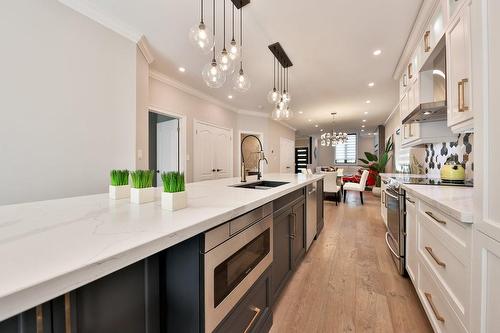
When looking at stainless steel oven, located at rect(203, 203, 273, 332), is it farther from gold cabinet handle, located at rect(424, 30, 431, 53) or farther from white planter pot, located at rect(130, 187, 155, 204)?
gold cabinet handle, located at rect(424, 30, 431, 53)

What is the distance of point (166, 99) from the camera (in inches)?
149

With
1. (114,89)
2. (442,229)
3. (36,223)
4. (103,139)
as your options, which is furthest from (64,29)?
(442,229)

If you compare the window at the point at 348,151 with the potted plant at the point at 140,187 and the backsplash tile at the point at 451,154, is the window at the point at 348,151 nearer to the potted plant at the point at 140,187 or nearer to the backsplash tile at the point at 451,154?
the backsplash tile at the point at 451,154

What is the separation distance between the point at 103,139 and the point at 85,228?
6.30ft

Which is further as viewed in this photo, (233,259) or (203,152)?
(203,152)

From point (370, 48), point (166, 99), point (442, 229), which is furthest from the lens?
point (166, 99)

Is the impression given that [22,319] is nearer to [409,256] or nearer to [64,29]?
[409,256]

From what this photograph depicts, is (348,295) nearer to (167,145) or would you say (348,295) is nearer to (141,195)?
(141,195)

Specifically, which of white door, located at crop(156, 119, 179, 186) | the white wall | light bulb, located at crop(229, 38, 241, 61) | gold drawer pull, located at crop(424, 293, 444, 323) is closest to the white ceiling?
the white wall

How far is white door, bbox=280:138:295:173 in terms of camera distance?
7773mm

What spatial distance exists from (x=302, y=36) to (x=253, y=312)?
9.50 ft

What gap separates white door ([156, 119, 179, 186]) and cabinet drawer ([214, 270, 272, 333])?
3.29 metres

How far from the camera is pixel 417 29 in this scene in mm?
2316

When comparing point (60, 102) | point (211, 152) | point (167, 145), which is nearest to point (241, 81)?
point (60, 102)
